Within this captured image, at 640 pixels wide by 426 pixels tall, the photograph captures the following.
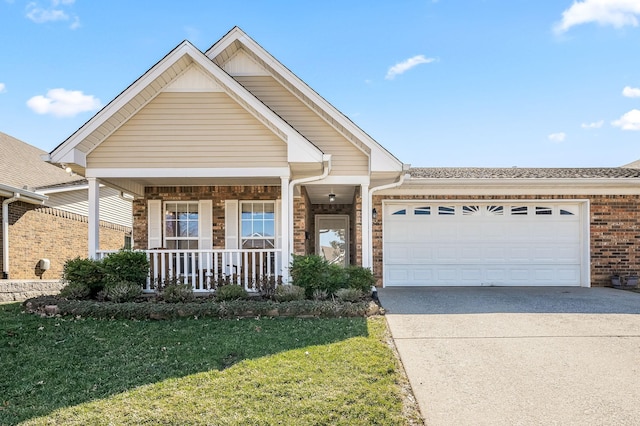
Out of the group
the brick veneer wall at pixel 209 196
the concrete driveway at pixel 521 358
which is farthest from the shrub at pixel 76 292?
the concrete driveway at pixel 521 358

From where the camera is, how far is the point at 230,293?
780cm

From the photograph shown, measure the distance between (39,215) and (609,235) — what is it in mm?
16178

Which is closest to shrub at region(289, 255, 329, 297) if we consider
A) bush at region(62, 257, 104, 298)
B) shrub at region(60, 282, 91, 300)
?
bush at region(62, 257, 104, 298)

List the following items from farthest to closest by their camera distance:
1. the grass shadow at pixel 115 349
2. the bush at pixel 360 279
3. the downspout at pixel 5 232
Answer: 1. the downspout at pixel 5 232
2. the bush at pixel 360 279
3. the grass shadow at pixel 115 349

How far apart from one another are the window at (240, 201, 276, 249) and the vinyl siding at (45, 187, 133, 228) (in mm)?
5337

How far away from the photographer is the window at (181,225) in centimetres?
1102

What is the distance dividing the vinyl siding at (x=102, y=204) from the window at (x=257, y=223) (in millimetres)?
5337

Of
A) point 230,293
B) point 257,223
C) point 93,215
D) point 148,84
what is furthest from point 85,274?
point 257,223

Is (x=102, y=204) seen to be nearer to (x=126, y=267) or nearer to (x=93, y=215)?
(x=93, y=215)

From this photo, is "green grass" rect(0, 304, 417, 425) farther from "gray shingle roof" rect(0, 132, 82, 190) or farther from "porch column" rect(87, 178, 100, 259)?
"gray shingle roof" rect(0, 132, 82, 190)

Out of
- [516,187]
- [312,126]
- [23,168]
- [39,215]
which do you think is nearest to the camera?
[312,126]

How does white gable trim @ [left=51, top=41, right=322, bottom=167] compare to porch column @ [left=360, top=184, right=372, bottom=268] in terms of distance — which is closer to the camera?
white gable trim @ [left=51, top=41, right=322, bottom=167]

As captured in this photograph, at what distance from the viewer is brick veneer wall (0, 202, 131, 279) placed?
11.9 meters

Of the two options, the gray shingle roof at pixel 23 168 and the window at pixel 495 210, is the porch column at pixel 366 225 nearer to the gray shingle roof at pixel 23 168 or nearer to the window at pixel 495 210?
the window at pixel 495 210
